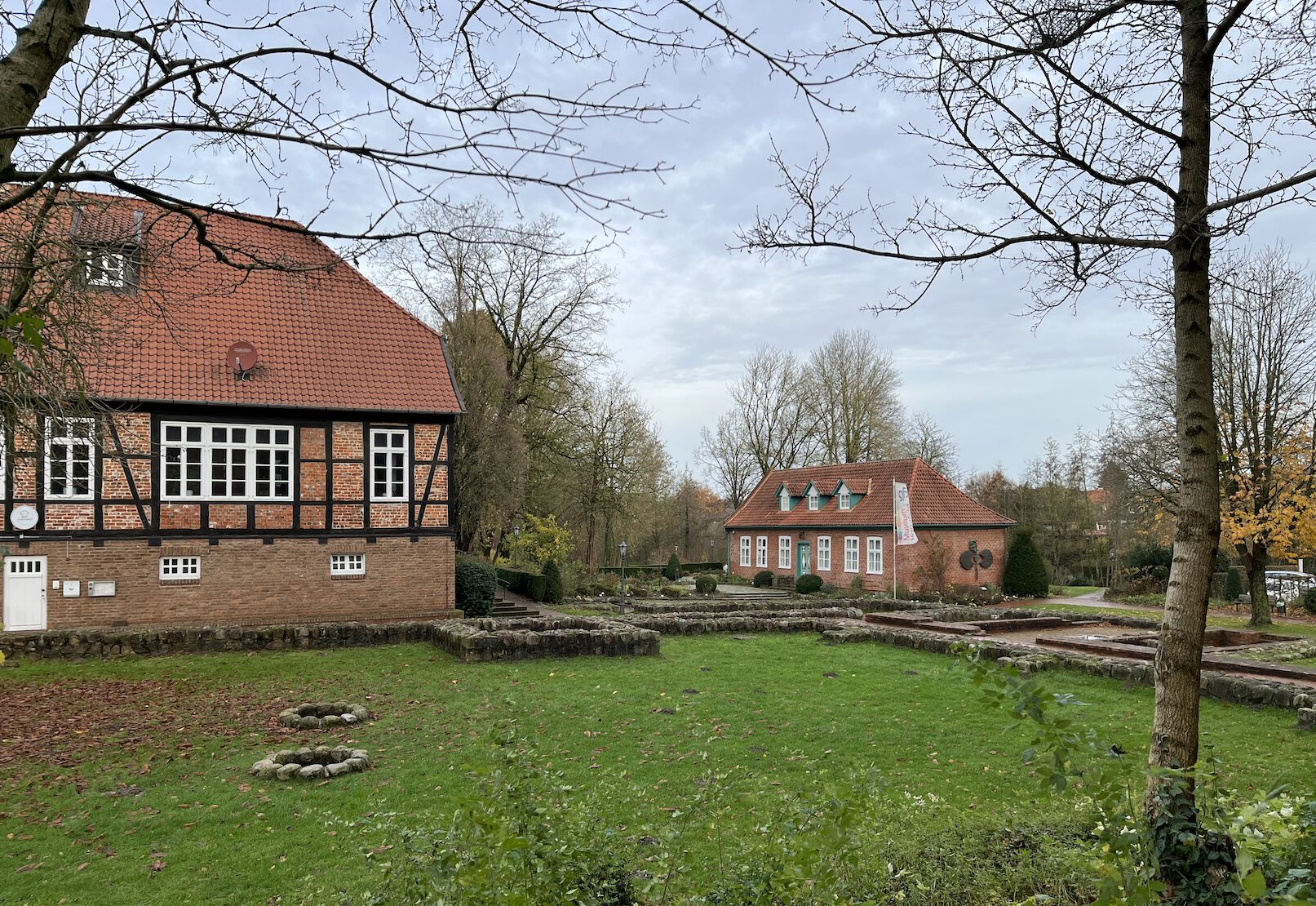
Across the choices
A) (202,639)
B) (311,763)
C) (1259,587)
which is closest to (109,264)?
(311,763)

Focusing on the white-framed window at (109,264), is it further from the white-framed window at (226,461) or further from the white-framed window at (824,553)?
the white-framed window at (824,553)

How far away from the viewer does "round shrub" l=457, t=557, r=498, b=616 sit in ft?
71.6

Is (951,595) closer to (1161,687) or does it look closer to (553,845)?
(1161,687)

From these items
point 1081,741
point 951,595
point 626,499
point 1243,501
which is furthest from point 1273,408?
point 1081,741

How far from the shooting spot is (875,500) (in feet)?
111

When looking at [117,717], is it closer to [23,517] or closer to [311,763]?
[311,763]

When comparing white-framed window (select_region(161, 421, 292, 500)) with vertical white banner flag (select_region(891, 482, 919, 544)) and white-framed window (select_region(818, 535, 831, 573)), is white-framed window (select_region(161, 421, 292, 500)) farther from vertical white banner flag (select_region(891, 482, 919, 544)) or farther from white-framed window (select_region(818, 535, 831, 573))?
white-framed window (select_region(818, 535, 831, 573))

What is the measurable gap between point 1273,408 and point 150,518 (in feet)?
93.3

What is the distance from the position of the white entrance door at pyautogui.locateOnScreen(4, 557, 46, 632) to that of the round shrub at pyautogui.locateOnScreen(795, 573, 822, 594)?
24.2 m

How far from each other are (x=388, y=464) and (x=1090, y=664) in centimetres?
1555

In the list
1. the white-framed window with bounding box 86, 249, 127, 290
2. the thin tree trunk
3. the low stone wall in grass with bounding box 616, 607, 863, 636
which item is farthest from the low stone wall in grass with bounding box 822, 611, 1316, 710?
the thin tree trunk

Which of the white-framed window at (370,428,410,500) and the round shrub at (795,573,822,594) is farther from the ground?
the white-framed window at (370,428,410,500)

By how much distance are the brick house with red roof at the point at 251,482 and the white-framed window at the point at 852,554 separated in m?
18.4

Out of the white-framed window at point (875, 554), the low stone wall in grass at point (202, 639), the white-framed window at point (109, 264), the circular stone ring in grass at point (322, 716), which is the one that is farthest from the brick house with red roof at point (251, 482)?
the white-framed window at point (875, 554)
